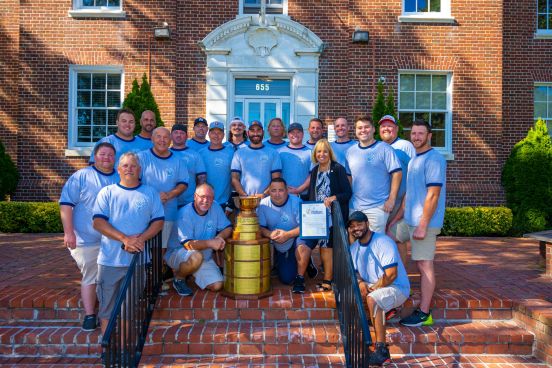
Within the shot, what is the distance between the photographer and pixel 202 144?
618cm

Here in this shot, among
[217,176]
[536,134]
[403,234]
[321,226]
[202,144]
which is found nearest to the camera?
[321,226]

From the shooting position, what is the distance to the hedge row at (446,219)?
9992 millimetres

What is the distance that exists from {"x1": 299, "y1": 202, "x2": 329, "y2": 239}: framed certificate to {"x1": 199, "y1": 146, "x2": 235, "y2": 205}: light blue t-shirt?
4.42 ft

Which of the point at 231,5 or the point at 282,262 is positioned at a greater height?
the point at 231,5

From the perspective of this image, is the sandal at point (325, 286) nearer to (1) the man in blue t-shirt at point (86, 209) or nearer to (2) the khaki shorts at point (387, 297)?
(2) the khaki shorts at point (387, 297)

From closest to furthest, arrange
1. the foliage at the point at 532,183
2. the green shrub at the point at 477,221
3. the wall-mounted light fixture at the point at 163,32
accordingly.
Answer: the green shrub at the point at 477,221, the foliage at the point at 532,183, the wall-mounted light fixture at the point at 163,32

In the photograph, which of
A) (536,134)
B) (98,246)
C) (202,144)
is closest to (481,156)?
(536,134)

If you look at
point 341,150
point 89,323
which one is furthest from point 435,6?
point 89,323

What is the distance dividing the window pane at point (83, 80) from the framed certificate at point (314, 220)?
8.48m

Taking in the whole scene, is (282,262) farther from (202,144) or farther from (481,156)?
(481,156)

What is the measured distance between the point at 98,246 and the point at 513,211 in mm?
9614

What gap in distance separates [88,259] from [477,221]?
861cm

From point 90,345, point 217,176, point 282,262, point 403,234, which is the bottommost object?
point 90,345

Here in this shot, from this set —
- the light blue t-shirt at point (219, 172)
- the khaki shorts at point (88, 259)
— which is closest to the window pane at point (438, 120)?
the light blue t-shirt at point (219, 172)
